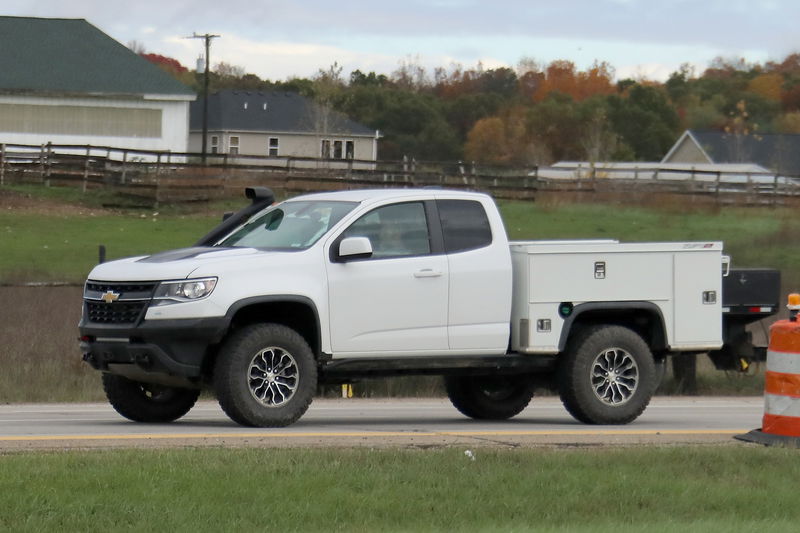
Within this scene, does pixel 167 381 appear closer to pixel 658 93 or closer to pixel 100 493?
pixel 100 493

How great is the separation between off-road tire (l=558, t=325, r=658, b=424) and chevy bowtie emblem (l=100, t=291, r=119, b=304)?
13.5 ft

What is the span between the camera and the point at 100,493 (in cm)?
931

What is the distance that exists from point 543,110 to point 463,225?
10150 centimetres

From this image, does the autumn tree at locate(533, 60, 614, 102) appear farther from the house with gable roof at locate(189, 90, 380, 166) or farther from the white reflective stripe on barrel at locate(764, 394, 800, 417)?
the white reflective stripe on barrel at locate(764, 394, 800, 417)

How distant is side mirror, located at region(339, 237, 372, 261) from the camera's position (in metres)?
12.9

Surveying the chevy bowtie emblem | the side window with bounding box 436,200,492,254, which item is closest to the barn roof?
the side window with bounding box 436,200,492,254

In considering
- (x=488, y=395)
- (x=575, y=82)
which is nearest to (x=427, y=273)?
(x=488, y=395)

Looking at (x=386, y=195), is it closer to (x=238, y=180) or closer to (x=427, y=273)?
(x=427, y=273)

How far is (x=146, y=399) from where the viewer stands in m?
14.1

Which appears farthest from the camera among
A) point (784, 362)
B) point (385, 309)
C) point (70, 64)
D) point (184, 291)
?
point (70, 64)

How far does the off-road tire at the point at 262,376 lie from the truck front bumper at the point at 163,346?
0.68ft

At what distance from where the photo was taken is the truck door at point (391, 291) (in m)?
13.1

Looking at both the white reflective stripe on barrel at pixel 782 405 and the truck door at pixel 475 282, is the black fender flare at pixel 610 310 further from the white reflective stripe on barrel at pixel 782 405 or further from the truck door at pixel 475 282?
the white reflective stripe on barrel at pixel 782 405

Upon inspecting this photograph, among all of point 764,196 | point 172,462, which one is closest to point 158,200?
point 764,196
